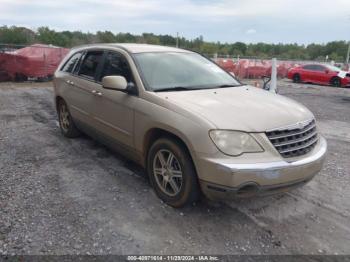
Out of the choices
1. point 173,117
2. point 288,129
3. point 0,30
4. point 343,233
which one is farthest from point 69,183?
point 0,30

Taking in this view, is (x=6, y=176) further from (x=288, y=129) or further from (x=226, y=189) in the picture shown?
(x=288, y=129)

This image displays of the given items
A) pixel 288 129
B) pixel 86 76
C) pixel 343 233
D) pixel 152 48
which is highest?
pixel 152 48

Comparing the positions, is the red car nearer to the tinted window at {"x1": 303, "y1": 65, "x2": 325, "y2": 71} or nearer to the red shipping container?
the tinted window at {"x1": 303, "y1": 65, "x2": 325, "y2": 71}

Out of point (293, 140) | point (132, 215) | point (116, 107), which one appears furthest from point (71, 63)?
point (293, 140)

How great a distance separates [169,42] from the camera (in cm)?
7300

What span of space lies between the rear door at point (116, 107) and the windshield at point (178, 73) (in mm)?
222

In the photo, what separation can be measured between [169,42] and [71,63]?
229 ft

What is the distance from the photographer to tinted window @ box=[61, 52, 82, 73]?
5629mm

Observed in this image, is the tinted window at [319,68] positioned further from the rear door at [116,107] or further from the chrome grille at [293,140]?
the chrome grille at [293,140]

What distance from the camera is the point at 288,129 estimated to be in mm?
3145

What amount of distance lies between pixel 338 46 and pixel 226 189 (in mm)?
78079

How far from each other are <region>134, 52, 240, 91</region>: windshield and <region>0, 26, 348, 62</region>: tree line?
187 feet

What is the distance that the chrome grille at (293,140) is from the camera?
3.05m

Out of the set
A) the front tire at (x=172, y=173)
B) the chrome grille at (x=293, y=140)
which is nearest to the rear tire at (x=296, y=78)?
the chrome grille at (x=293, y=140)
